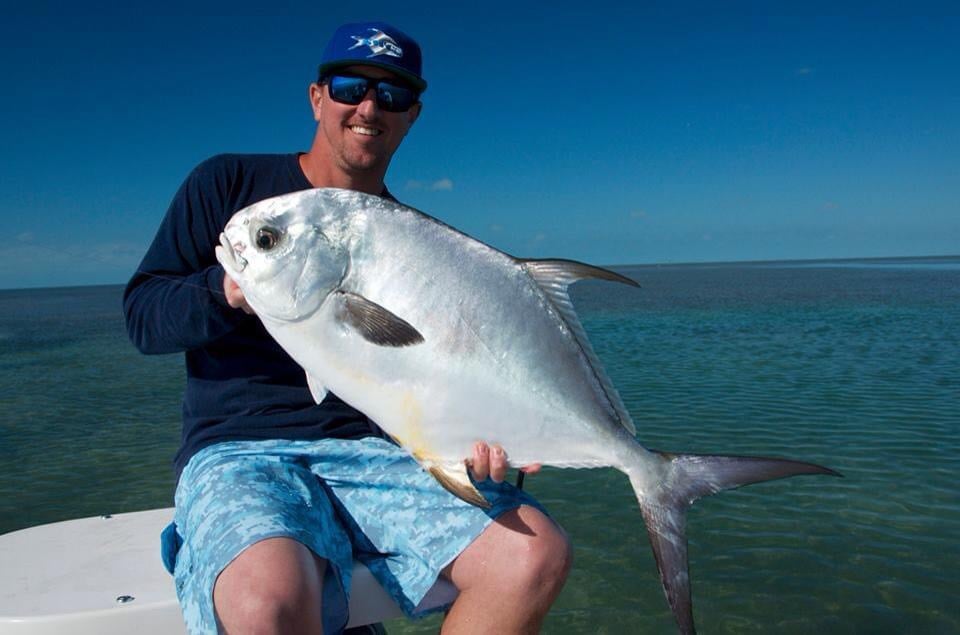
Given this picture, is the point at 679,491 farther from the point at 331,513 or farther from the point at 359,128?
the point at 359,128

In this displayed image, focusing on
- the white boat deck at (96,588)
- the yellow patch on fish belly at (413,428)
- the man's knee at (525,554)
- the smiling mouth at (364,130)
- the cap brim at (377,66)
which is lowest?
the white boat deck at (96,588)

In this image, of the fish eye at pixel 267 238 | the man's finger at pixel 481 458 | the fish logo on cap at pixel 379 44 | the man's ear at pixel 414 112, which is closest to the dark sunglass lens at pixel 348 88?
the fish logo on cap at pixel 379 44

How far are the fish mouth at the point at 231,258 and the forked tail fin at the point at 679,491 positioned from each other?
4.65ft

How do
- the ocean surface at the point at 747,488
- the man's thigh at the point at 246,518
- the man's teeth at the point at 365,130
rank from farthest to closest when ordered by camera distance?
1. the ocean surface at the point at 747,488
2. the man's teeth at the point at 365,130
3. the man's thigh at the point at 246,518

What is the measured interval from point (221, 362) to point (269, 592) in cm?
109

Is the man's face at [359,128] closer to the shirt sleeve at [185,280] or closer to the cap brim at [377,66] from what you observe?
the cap brim at [377,66]

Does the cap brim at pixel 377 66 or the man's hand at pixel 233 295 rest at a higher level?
the cap brim at pixel 377 66

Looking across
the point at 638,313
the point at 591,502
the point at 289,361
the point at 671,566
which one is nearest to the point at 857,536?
the point at 591,502

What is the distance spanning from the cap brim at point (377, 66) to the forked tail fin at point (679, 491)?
5.80 feet

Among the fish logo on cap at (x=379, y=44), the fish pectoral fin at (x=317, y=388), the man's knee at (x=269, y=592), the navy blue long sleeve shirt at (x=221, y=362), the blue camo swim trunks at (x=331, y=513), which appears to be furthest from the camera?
the fish logo on cap at (x=379, y=44)

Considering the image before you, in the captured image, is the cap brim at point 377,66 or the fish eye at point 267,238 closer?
the fish eye at point 267,238

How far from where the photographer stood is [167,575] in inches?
113

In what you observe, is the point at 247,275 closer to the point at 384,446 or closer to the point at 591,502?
the point at 384,446

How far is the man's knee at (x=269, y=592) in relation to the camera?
205cm
